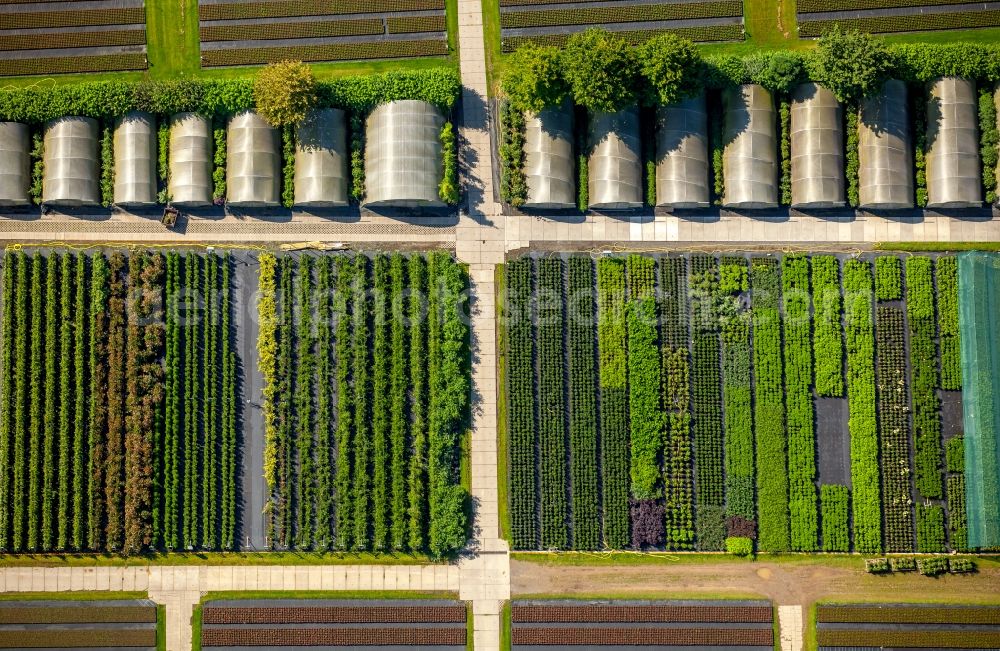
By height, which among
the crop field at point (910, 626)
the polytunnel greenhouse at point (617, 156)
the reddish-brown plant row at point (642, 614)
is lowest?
the crop field at point (910, 626)

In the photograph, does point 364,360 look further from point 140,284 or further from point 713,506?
point 713,506

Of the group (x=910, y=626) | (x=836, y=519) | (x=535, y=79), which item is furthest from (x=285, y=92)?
(x=910, y=626)

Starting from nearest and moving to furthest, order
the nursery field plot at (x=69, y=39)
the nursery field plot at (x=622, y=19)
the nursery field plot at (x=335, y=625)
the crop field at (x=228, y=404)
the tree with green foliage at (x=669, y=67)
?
1. the tree with green foliage at (x=669, y=67)
2. the nursery field plot at (x=335, y=625)
3. the crop field at (x=228, y=404)
4. the nursery field plot at (x=622, y=19)
5. the nursery field plot at (x=69, y=39)

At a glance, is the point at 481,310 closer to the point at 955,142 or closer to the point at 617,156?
the point at 617,156

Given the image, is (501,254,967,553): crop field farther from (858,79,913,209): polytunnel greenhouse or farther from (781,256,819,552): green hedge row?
(858,79,913,209): polytunnel greenhouse

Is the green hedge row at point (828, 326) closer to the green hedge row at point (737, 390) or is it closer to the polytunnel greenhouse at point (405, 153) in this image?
the green hedge row at point (737, 390)

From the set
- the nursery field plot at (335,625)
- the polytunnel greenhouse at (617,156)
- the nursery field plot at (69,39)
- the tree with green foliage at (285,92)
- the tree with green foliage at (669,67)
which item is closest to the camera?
the tree with green foliage at (669,67)

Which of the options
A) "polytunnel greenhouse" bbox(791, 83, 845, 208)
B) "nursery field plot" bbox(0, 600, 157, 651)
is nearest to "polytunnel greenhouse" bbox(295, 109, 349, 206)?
"nursery field plot" bbox(0, 600, 157, 651)

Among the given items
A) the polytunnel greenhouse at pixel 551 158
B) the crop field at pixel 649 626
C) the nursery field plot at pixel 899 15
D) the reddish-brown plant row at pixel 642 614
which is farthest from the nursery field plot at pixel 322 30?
the crop field at pixel 649 626
